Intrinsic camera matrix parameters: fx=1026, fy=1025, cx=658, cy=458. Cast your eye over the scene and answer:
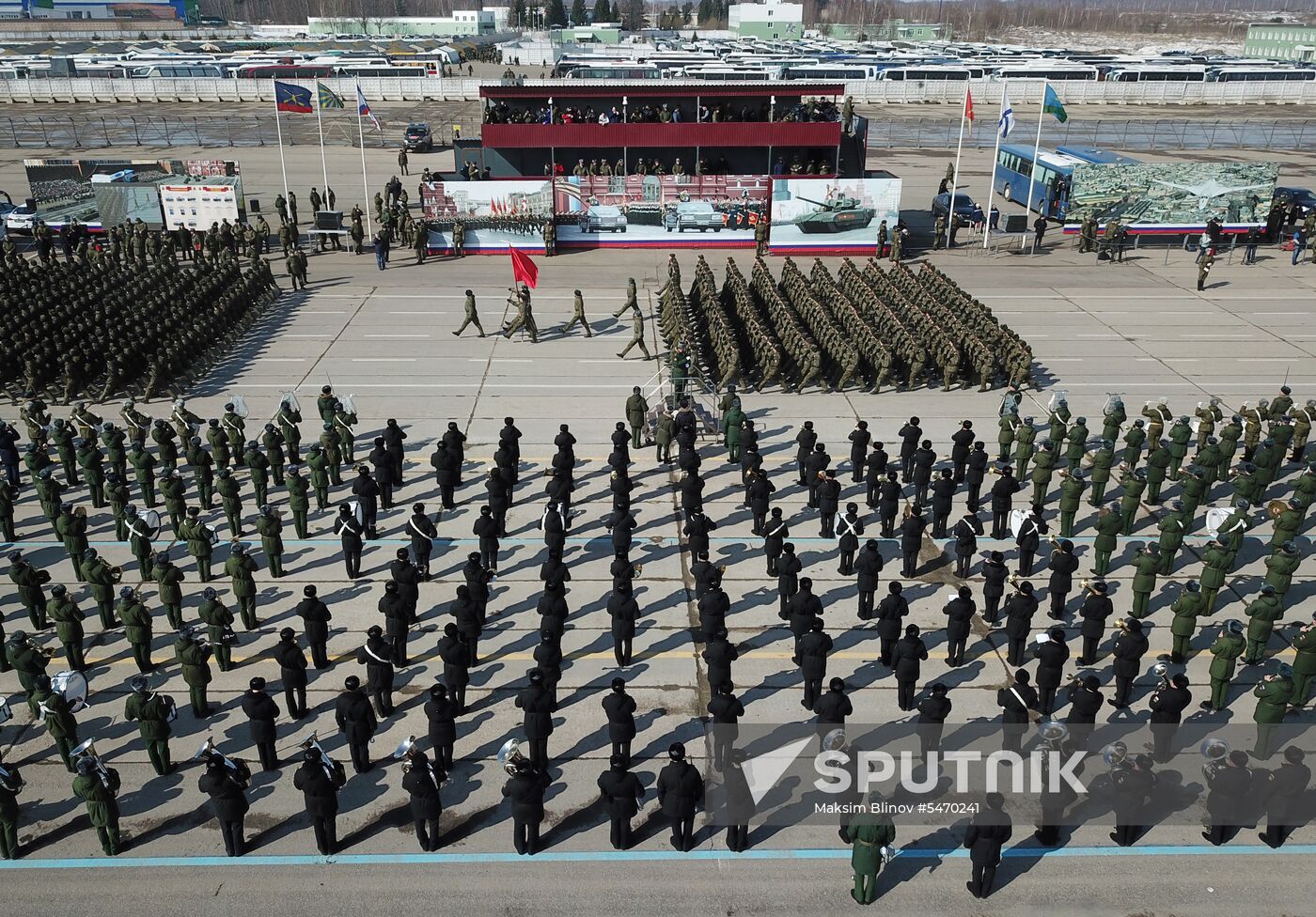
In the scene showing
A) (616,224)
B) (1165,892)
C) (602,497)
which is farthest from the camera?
(616,224)

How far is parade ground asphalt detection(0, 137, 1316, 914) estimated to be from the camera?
902 centimetres

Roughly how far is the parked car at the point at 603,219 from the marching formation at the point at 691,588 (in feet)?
51.1

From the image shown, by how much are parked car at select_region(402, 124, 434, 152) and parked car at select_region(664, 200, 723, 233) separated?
24.4m

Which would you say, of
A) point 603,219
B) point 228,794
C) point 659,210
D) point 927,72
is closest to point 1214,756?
point 228,794

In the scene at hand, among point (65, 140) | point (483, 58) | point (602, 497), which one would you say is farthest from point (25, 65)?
point (602, 497)

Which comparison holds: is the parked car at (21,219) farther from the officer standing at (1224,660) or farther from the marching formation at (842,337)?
the officer standing at (1224,660)

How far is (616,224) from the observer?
3347cm

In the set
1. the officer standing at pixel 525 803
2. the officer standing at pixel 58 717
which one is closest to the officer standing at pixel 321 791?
the officer standing at pixel 525 803

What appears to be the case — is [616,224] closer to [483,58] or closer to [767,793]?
[767,793]

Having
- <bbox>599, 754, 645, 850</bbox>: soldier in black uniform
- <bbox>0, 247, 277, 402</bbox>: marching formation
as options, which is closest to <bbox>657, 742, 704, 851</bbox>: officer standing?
<bbox>599, 754, 645, 850</bbox>: soldier in black uniform

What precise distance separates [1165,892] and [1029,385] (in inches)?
544

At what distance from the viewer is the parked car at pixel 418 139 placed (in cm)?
5309

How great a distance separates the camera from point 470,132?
199 feet

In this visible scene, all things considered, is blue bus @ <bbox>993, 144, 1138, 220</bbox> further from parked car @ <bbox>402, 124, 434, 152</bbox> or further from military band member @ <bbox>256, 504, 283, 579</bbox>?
military band member @ <bbox>256, 504, 283, 579</bbox>
